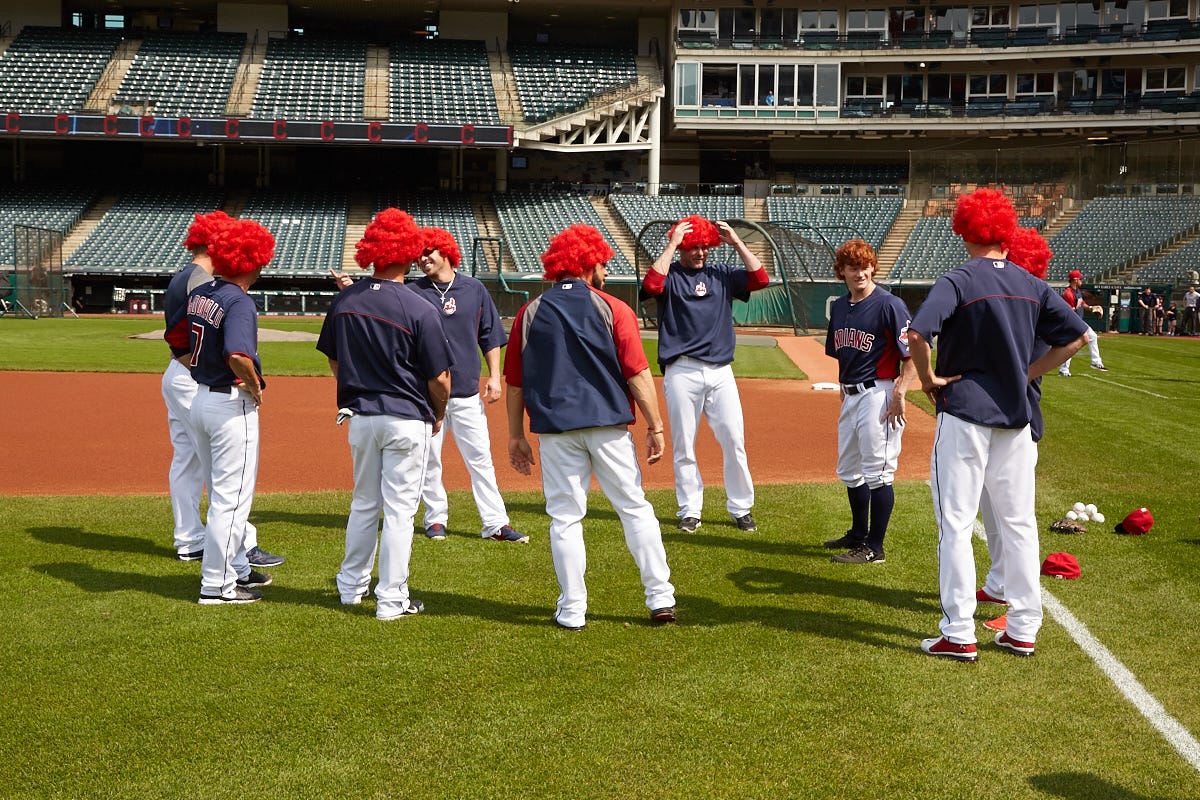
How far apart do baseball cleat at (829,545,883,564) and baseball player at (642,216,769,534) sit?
3.59 feet

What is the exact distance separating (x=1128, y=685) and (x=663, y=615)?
2247 mm

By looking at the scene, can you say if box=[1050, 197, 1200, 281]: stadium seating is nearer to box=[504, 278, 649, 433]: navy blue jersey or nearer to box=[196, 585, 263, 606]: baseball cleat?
box=[504, 278, 649, 433]: navy blue jersey

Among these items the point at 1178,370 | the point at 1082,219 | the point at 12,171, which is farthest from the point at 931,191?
the point at 12,171

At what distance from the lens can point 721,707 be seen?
4809 millimetres

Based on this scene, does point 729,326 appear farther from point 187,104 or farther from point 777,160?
point 777,160

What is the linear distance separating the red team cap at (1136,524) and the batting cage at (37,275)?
A: 3526cm

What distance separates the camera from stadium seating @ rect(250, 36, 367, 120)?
151 ft

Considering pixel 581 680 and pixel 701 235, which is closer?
pixel 581 680

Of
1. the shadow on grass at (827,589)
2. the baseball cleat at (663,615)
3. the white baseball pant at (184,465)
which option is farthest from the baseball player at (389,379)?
the shadow on grass at (827,589)

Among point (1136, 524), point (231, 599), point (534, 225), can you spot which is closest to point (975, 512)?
point (1136, 524)

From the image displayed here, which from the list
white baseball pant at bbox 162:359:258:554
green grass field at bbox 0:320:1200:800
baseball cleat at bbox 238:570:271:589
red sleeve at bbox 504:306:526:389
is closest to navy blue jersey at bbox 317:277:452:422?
red sleeve at bbox 504:306:526:389

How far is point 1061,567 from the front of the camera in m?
7.02

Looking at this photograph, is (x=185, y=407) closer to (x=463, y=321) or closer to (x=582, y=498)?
(x=463, y=321)

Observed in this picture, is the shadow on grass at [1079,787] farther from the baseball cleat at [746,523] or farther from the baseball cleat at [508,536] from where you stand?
the baseball cleat at [508,536]
